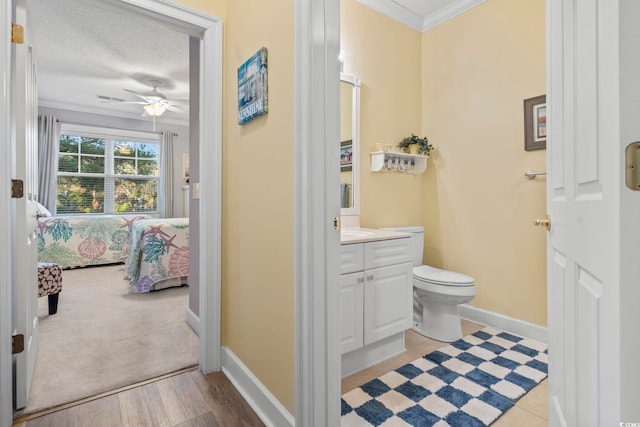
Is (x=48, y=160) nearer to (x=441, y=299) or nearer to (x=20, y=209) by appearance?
(x=20, y=209)

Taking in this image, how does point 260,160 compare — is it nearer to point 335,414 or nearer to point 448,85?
point 335,414

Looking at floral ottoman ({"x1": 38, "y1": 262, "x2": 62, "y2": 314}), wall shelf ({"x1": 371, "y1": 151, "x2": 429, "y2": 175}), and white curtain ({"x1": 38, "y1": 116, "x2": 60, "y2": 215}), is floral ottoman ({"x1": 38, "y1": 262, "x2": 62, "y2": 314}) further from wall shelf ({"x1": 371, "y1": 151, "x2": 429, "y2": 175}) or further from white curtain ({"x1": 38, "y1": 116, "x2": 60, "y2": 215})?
white curtain ({"x1": 38, "y1": 116, "x2": 60, "y2": 215})

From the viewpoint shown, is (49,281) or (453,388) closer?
(453,388)

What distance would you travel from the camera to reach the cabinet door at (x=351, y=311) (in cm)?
174

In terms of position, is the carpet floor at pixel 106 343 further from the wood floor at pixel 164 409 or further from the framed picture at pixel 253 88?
the framed picture at pixel 253 88

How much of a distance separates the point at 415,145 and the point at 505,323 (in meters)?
1.68

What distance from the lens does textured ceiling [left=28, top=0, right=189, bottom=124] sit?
9.31 ft

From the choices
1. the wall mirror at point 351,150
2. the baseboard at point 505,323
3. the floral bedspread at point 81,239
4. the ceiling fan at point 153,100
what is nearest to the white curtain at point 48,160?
the floral bedspread at point 81,239

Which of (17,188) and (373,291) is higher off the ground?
(17,188)

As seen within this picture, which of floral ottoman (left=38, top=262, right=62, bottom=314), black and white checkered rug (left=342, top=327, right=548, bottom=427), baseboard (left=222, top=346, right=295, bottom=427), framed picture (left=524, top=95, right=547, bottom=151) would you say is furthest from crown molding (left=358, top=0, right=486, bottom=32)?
floral ottoman (left=38, top=262, right=62, bottom=314)

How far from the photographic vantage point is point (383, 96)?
273cm

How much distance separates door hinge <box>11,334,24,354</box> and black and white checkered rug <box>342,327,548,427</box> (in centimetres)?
158

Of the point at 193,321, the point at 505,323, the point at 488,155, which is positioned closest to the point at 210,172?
the point at 193,321

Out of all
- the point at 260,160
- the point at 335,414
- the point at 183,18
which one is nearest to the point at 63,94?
the point at 183,18
